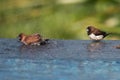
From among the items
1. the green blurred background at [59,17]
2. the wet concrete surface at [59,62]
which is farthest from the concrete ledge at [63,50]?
the green blurred background at [59,17]

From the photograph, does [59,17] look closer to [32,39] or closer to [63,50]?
[32,39]

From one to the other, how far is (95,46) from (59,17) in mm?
4502

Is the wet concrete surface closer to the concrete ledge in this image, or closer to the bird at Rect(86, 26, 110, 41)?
the concrete ledge

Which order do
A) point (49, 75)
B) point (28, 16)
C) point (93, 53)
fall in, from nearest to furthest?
point (49, 75) → point (93, 53) → point (28, 16)

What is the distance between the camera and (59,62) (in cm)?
356

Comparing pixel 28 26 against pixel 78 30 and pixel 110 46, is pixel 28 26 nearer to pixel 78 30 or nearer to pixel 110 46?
pixel 78 30

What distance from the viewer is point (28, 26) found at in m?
8.67

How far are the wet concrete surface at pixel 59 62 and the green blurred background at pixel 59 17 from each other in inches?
156

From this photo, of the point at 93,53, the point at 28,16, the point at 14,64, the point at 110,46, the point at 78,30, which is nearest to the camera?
the point at 14,64

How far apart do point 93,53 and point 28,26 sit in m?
4.93

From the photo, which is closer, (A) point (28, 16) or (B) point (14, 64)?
(B) point (14, 64)

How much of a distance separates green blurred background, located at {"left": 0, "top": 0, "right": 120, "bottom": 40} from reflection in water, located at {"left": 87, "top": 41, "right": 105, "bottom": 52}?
372cm

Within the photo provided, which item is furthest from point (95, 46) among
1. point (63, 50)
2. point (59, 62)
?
point (59, 62)

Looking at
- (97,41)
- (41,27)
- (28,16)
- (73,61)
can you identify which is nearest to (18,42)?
(97,41)
